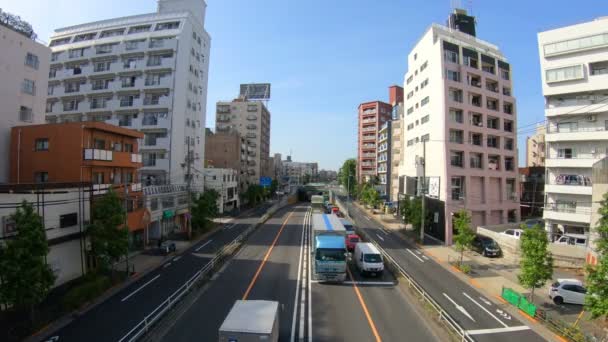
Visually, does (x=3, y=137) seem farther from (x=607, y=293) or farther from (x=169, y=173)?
(x=607, y=293)

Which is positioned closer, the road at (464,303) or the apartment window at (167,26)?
the road at (464,303)

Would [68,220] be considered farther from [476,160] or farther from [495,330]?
[476,160]

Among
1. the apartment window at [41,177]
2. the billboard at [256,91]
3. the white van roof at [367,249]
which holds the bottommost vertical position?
the white van roof at [367,249]

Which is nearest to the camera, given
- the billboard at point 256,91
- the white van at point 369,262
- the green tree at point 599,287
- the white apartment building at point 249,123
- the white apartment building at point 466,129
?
the green tree at point 599,287

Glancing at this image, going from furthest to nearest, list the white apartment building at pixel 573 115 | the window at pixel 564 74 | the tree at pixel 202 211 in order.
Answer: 1. the tree at pixel 202 211
2. the window at pixel 564 74
3. the white apartment building at pixel 573 115

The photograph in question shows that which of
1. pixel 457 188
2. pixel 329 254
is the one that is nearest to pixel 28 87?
pixel 329 254

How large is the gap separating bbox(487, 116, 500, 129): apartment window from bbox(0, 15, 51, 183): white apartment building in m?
57.0

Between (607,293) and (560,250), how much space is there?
20018 mm

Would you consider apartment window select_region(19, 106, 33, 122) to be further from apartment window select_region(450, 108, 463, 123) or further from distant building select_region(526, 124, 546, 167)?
distant building select_region(526, 124, 546, 167)

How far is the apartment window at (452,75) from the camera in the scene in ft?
147

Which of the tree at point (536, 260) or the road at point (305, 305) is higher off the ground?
the tree at point (536, 260)

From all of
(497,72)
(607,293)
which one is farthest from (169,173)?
(497,72)

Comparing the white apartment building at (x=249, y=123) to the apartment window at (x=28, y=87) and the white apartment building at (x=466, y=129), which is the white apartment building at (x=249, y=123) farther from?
the apartment window at (x=28, y=87)

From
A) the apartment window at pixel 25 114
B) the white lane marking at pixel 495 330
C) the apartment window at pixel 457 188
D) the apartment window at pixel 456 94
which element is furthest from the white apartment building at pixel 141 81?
the white lane marking at pixel 495 330
